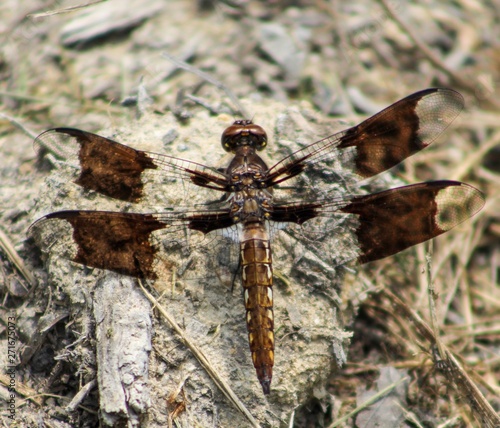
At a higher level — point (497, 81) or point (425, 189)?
point (425, 189)

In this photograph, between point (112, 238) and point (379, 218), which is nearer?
point (112, 238)

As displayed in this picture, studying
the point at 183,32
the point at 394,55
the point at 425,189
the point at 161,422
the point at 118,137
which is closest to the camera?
the point at 161,422

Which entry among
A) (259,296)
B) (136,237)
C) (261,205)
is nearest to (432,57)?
(261,205)

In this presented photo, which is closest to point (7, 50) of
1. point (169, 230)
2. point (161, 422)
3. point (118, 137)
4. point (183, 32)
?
point (183, 32)

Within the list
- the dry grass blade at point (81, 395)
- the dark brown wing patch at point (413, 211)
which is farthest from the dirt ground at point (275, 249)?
the dark brown wing patch at point (413, 211)

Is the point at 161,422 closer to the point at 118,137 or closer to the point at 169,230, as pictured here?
the point at 169,230

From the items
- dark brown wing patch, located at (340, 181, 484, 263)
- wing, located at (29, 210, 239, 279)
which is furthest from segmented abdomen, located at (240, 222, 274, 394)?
dark brown wing patch, located at (340, 181, 484, 263)

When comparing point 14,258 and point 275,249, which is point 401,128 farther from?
point 14,258
